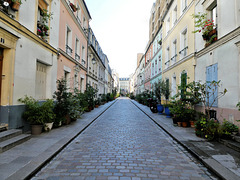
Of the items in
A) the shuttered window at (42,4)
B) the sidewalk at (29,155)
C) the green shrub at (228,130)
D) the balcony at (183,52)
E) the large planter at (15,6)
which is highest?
the shuttered window at (42,4)

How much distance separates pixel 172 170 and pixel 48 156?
291cm

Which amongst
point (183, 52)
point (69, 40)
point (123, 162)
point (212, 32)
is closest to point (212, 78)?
point (212, 32)

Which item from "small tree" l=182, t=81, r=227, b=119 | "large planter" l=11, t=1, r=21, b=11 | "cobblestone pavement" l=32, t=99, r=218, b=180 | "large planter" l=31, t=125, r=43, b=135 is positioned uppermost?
"large planter" l=11, t=1, r=21, b=11

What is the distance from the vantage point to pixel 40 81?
811 cm

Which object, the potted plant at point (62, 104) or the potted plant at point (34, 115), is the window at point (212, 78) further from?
the potted plant at point (34, 115)

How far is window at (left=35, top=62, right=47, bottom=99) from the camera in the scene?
308 inches

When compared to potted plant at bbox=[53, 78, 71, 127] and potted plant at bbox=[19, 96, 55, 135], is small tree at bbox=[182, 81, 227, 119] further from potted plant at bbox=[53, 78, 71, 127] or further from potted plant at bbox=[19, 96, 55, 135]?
potted plant at bbox=[19, 96, 55, 135]

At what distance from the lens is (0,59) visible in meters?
5.48

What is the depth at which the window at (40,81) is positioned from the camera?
25.6 ft

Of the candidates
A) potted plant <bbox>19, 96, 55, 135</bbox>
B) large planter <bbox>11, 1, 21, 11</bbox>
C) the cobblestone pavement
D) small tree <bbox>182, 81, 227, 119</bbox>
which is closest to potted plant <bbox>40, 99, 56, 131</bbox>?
potted plant <bbox>19, 96, 55, 135</bbox>

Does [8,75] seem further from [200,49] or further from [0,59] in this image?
[200,49]

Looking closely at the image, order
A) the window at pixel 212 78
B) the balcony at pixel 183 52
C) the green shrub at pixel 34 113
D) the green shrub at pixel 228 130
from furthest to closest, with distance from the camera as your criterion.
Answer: the balcony at pixel 183 52 → the window at pixel 212 78 → the green shrub at pixel 34 113 → the green shrub at pixel 228 130

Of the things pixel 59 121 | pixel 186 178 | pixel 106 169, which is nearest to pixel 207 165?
pixel 186 178

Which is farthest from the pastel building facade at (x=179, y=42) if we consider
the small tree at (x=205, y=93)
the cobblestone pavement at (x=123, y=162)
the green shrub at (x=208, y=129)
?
the cobblestone pavement at (x=123, y=162)
